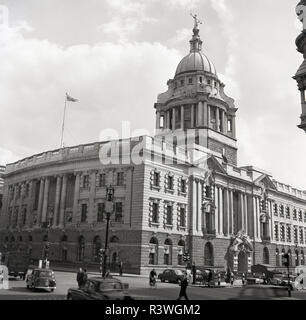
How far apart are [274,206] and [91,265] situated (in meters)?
Answer: 39.3

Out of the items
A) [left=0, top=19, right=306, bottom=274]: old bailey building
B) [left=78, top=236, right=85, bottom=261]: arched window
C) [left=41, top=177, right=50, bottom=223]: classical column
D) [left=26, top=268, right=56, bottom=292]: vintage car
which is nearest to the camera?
[left=26, top=268, right=56, bottom=292]: vintage car

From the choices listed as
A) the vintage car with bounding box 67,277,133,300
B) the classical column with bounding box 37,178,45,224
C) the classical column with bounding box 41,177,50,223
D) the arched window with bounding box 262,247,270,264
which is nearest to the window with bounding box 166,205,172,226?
the classical column with bounding box 41,177,50,223

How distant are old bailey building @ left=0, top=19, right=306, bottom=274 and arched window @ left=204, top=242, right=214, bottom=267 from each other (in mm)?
147

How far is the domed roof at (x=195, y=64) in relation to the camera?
74250 mm

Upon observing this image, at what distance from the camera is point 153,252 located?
4738cm

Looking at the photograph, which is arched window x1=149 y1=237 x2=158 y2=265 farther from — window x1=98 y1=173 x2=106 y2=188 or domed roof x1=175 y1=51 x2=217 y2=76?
domed roof x1=175 y1=51 x2=217 y2=76

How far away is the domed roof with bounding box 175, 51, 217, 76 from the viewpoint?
74250mm

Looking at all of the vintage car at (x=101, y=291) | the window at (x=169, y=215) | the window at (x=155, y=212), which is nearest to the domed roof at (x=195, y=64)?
the window at (x=169, y=215)

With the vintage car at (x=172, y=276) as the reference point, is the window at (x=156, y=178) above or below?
above

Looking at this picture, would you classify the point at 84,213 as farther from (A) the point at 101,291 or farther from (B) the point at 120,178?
(A) the point at 101,291

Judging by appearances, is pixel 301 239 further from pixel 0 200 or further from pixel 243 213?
pixel 0 200

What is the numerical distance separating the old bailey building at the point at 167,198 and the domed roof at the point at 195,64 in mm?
242

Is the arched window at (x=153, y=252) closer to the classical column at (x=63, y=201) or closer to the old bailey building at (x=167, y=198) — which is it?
the old bailey building at (x=167, y=198)
